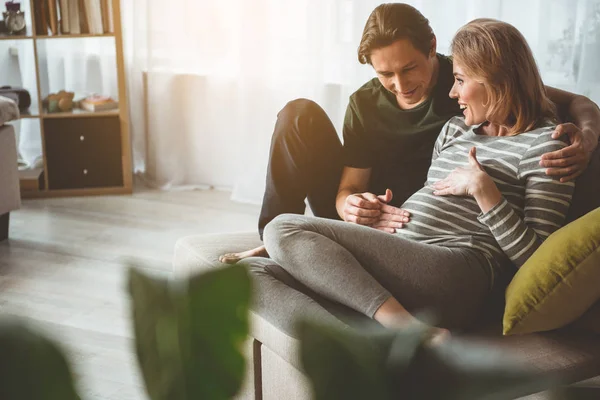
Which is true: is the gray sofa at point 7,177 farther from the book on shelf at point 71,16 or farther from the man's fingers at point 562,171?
the man's fingers at point 562,171

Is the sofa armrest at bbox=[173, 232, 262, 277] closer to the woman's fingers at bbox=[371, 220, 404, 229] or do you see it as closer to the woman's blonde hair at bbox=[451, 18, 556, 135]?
the woman's fingers at bbox=[371, 220, 404, 229]

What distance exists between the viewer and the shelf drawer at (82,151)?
12.5 feet

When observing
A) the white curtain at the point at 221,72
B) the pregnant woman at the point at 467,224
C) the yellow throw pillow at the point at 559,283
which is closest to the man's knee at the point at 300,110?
the pregnant woman at the point at 467,224

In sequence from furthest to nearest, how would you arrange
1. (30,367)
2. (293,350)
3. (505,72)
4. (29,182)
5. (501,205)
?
1. (29,182)
2. (505,72)
3. (501,205)
4. (293,350)
5. (30,367)

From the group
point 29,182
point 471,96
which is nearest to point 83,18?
point 29,182

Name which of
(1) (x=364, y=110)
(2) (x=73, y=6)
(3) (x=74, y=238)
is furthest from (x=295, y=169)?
(2) (x=73, y=6)

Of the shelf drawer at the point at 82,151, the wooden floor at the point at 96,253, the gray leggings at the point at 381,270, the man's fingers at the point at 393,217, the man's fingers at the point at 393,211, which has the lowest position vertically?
the wooden floor at the point at 96,253

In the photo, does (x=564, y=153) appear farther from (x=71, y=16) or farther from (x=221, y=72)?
(x=71, y=16)

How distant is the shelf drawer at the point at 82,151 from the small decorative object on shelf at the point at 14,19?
17.4 inches

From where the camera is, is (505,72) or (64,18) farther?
(64,18)

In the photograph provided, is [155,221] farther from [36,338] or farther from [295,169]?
[36,338]

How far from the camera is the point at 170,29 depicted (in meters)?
3.98

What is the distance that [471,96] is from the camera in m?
1.77

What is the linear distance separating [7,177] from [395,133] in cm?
176
